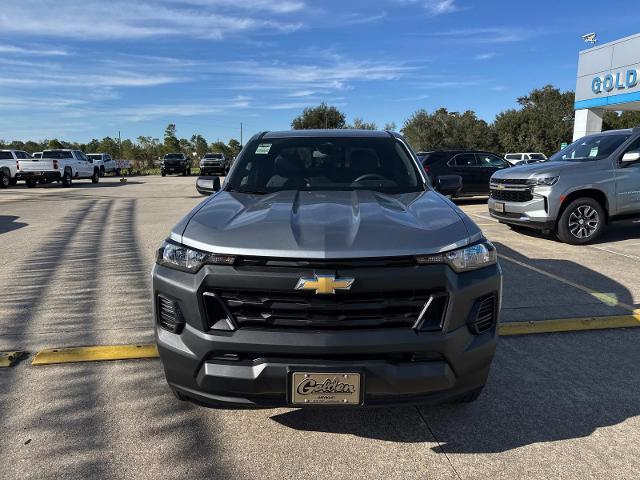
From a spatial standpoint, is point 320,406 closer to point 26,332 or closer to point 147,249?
point 26,332

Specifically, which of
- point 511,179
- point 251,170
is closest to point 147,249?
point 251,170

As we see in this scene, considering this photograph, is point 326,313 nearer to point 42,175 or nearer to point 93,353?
point 93,353

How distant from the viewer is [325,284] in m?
2.33

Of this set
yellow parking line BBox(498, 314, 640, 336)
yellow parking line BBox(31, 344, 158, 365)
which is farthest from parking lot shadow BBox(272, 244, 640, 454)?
yellow parking line BBox(31, 344, 158, 365)

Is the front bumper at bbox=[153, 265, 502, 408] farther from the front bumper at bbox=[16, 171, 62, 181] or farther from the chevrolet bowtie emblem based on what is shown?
the front bumper at bbox=[16, 171, 62, 181]

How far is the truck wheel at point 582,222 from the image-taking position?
805 cm

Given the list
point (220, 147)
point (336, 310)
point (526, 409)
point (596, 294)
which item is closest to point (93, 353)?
point (336, 310)

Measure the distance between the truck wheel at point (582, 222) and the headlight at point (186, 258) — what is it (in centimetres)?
712

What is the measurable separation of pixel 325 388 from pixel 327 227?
31.8 inches

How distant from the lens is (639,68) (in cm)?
2162

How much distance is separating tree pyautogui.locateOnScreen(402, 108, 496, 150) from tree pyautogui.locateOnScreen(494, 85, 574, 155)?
6.22 ft

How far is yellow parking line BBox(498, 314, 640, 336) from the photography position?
4.36 m

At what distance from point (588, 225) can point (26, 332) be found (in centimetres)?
800

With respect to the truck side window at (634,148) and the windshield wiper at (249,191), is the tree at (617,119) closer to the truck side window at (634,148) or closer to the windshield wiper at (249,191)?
the truck side window at (634,148)
